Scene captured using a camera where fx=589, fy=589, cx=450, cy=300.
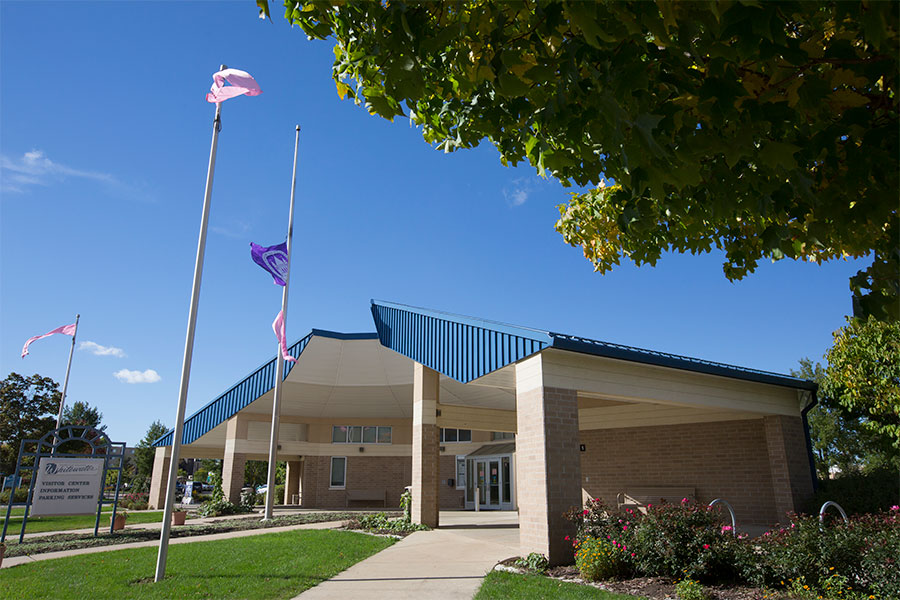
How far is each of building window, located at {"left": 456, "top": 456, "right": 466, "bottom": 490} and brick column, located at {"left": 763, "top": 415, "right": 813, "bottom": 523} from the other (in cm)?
1639

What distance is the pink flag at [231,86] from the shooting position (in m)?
10.6

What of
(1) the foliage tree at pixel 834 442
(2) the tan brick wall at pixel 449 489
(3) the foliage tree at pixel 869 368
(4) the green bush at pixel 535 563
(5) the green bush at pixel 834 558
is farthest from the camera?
(1) the foliage tree at pixel 834 442

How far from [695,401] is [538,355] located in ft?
14.6

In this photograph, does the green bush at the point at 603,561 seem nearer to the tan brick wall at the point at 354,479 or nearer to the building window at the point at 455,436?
the building window at the point at 455,436

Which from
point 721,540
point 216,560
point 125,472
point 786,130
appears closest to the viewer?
point 786,130

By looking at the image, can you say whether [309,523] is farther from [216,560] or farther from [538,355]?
[538,355]

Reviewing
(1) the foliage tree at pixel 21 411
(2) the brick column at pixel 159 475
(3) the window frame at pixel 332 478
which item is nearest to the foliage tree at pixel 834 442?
(3) the window frame at pixel 332 478

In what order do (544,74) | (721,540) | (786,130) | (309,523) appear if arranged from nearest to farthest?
(544,74) → (786,130) → (721,540) → (309,523)

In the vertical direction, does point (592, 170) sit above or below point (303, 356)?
below

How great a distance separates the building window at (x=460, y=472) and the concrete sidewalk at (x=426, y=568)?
13742 millimetres

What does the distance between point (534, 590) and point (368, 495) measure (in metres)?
22.9

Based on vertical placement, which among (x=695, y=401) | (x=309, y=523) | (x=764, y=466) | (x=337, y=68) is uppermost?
(x=337, y=68)

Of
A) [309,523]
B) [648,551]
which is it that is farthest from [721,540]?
[309,523]

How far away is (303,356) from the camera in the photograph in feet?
71.7
